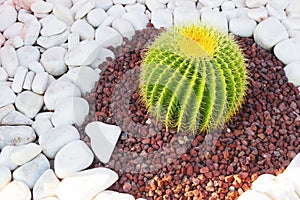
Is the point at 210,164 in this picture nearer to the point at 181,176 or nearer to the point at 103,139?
the point at 181,176

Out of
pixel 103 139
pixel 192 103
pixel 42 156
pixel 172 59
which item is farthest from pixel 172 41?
pixel 42 156

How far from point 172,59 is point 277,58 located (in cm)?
59

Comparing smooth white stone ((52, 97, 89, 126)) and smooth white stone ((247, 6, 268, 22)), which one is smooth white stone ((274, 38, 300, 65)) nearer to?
smooth white stone ((247, 6, 268, 22))

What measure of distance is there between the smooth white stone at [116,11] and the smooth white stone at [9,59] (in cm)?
42

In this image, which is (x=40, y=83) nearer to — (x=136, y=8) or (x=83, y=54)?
(x=83, y=54)

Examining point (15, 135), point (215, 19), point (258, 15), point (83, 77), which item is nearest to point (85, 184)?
point (15, 135)

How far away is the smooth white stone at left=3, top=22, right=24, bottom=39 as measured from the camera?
7.14 feet

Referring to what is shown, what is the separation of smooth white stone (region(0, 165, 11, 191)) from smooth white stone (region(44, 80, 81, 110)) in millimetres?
289

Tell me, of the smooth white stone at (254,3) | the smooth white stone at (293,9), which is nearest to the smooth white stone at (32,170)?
the smooth white stone at (254,3)

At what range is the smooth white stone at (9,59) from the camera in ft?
6.69

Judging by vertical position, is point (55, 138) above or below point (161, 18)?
below

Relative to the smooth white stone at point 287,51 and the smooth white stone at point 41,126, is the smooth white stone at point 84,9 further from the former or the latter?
the smooth white stone at point 287,51

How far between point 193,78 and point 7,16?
0.96m

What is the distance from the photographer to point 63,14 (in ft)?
7.22
